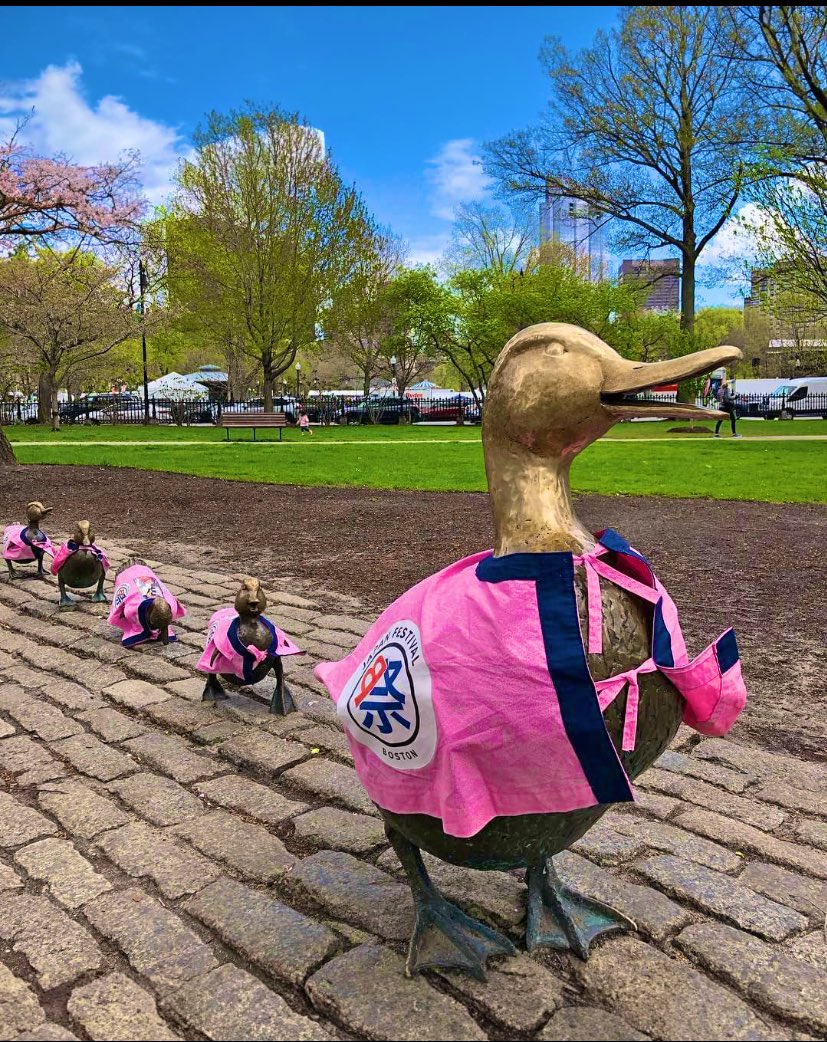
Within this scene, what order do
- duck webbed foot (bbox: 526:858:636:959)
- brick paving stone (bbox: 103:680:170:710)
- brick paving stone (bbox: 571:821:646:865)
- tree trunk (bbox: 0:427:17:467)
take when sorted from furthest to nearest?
1. tree trunk (bbox: 0:427:17:467)
2. brick paving stone (bbox: 103:680:170:710)
3. brick paving stone (bbox: 571:821:646:865)
4. duck webbed foot (bbox: 526:858:636:959)

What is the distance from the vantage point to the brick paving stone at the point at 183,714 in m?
3.99

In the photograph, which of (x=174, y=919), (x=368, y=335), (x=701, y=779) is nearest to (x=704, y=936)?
(x=701, y=779)

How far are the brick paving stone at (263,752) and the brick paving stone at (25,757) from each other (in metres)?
0.74

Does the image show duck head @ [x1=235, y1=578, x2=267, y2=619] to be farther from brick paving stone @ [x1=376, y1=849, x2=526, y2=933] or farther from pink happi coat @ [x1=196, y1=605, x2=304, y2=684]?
brick paving stone @ [x1=376, y1=849, x2=526, y2=933]

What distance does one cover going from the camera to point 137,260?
32.4 meters

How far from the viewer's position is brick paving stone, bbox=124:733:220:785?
349cm

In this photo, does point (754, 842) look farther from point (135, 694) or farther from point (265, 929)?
point (135, 694)

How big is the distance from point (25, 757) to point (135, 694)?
0.78 meters

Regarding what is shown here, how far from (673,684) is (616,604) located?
253mm

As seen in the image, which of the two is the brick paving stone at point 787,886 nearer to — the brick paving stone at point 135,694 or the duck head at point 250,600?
the duck head at point 250,600

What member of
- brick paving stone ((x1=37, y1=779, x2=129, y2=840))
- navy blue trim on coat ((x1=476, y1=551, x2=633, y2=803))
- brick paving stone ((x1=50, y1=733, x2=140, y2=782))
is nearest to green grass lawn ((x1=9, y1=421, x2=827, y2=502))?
brick paving stone ((x1=50, y1=733, x2=140, y2=782))

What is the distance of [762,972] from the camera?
221 cm

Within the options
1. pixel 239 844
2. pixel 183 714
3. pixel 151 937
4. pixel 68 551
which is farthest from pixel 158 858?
pixel 68 551

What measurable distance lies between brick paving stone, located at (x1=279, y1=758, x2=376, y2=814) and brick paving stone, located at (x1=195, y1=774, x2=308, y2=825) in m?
0.10
